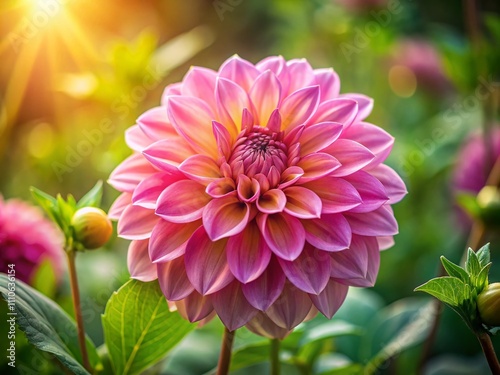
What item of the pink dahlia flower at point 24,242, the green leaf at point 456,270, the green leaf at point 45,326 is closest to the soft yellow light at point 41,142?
the pink dahlia flower at point 24,242

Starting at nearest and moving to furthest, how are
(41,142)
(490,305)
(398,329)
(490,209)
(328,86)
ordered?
(490,305) → (328,86) → (490,209) → (398,329) → (41,142)

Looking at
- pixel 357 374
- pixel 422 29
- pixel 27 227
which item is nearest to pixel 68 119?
pixel 27 227

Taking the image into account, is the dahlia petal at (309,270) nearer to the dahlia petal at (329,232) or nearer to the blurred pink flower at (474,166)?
the dahlia petal at (329,232)

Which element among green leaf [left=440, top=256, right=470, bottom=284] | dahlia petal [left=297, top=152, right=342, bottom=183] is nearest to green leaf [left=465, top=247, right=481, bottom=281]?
green leaf [left=440, top=256, right=470, bottom=284]

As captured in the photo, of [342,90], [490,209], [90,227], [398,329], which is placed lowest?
[398,329]

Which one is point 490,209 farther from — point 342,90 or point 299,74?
point 342,90

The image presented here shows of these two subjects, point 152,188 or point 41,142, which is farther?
point 41,142

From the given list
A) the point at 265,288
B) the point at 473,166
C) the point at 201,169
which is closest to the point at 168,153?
the point at 201,169

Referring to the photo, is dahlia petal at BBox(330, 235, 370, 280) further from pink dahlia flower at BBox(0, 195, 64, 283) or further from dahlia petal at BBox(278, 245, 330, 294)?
pink dahlia flower at BBox(0, 195, 64, 283)

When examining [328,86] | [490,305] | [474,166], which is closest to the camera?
[490,305]
